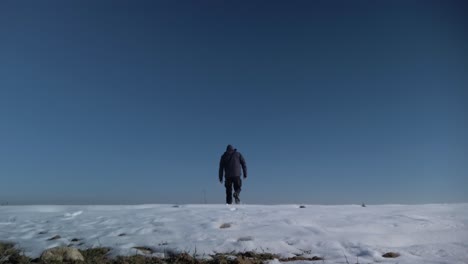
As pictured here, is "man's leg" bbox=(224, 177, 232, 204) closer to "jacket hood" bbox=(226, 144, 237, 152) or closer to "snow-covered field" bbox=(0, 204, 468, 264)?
"jacket hood" bbox=(226, 144, 237, 152)

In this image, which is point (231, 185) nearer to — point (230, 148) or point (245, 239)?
point (230, 148)

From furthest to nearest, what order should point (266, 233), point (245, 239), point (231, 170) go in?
point (231, 170), point (266, 233), point (245, 239)

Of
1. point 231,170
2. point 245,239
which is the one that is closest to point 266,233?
point 245,239

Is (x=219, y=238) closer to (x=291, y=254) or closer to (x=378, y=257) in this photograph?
(x=291, y=254)

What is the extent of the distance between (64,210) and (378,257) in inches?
335

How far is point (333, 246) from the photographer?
17.3ft

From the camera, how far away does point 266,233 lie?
6016 millimetres

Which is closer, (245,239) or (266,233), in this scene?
(245,239)

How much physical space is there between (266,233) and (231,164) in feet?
24.2

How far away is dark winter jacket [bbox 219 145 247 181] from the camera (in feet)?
43.6

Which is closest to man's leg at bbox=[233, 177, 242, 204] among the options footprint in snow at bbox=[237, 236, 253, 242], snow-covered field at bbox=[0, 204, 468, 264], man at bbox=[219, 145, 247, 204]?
man at bbox=[219, 145, 247, 204]

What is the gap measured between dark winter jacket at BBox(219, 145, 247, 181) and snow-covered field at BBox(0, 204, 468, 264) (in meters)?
4.87

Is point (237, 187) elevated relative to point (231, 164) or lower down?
lower down

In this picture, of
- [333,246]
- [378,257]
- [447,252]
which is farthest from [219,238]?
[447,252]
